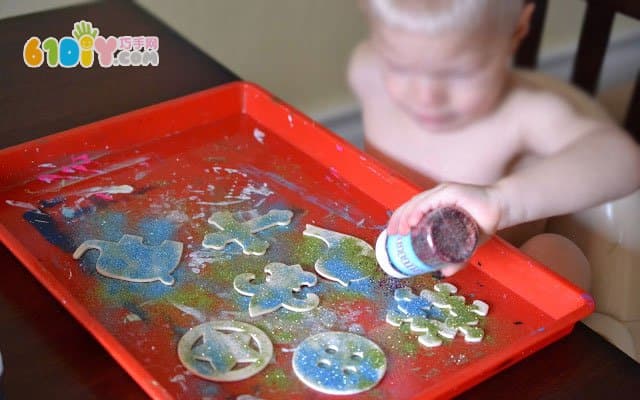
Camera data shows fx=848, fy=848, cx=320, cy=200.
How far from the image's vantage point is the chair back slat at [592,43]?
1.21 meters

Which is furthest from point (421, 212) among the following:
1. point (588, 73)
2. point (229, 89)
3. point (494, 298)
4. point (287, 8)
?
point (287, 8)

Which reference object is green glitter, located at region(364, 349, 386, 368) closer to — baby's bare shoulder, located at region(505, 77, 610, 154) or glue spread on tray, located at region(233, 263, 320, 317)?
glue spread on tray, located at region(233, 263, 320, 317)

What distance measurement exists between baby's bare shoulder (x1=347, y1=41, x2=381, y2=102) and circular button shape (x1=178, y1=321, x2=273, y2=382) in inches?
15.8

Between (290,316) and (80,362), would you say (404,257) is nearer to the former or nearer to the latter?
(290,316)

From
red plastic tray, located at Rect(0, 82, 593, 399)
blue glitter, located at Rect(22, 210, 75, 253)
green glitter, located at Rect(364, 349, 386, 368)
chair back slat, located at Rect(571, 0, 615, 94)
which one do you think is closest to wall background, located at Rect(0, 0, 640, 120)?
chair back slat, located at Rect(571, 0, 615, 94)

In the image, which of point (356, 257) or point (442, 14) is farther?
point (356, 257)

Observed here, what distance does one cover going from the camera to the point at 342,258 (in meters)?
0.73

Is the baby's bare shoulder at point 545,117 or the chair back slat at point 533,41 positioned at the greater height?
the baby's bare shoulder at point 545,117

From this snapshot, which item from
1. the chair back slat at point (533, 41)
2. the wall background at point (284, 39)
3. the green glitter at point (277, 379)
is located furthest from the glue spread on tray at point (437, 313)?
the wall background at point (284, 39)

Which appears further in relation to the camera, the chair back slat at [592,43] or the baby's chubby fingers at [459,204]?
the chair back slat at [592,43]

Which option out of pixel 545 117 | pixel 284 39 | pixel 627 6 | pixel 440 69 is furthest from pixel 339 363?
pixel 284 39

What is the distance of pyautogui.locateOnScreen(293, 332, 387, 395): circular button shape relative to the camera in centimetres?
60

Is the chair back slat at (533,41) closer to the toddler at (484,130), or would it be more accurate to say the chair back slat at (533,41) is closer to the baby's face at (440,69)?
the toddler at (484,130)

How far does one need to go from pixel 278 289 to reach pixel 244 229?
0.09 metres
